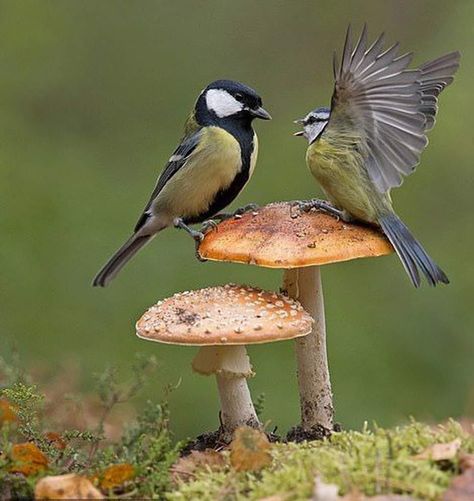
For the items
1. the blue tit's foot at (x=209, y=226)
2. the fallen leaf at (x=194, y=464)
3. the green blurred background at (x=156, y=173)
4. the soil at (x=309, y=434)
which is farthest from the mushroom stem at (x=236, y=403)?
the green blurred background at (x=156, y=173)

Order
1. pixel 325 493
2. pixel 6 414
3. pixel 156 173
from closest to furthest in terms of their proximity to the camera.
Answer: pixel 325 493 → pixel 6 414 → pixel 156 173

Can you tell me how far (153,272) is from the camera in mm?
7383

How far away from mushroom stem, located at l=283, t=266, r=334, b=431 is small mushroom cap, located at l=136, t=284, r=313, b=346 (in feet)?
0.92

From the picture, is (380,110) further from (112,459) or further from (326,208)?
(112,459)

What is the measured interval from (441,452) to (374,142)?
1384 millimetres

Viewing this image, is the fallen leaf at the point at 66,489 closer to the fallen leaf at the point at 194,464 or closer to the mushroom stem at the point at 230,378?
the fallen leaf at the point at 194,464

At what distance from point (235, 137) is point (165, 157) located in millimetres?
4334

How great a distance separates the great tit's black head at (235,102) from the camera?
185 inches

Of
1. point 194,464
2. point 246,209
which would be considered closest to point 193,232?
point 246,209

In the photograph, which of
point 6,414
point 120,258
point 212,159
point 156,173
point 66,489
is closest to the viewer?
point 66,489

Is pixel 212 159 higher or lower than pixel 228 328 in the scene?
higher

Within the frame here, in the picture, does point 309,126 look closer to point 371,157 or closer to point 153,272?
point 371,157

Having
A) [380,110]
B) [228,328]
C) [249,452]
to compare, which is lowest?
[249,452]

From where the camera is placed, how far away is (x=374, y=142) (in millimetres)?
3916
